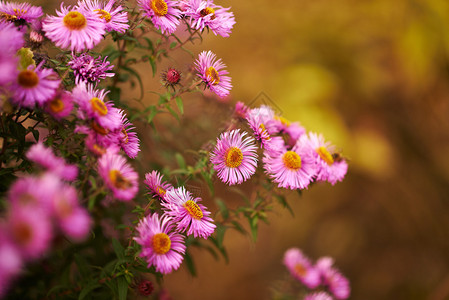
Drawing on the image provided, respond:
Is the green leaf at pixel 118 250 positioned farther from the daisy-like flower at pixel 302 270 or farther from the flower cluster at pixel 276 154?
the daisy-like flower at pixel 302 270

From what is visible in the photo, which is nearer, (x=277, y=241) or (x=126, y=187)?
(x=126, y=187)

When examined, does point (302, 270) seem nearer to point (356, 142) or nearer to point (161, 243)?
point (161, 243)

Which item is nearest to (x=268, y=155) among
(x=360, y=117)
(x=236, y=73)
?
(x=236, y=73)

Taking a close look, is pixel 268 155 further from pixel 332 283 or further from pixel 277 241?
pixel 277 241

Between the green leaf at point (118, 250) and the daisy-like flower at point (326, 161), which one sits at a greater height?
the daisy-like flower at point (326, 161)

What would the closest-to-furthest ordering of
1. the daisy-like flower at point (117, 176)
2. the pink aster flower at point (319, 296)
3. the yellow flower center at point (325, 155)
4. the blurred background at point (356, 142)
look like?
the daisy-like flower at point (117, 176) → the yellow flower center at point (325, 155) → the pink aster flower at point (319, 296) → the blurred background at point (356, 142)

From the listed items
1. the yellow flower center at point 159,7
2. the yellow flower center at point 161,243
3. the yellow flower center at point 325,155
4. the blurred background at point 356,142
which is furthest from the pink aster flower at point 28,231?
the blurred background at point 356,142
